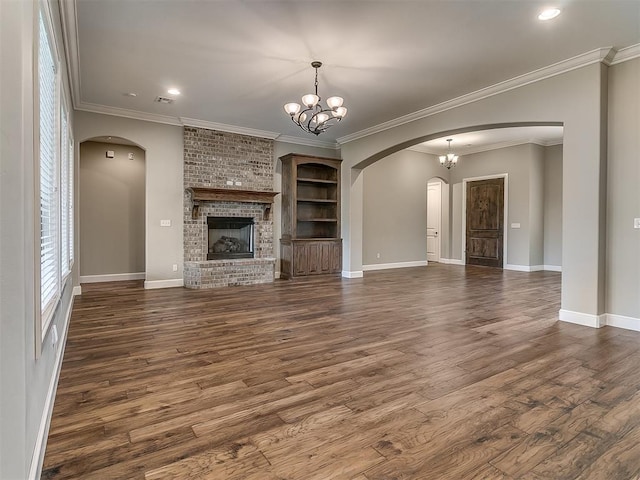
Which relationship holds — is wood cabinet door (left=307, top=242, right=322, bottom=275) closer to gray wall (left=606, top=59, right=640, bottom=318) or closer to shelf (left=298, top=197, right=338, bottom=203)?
shelf (left=298, top=197, right=338, bottom=203)

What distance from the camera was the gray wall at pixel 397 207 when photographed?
9336 mm

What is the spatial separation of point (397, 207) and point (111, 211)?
693 cm

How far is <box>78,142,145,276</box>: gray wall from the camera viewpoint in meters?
7.10

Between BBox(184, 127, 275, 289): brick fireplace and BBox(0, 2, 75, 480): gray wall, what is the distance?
520 cm

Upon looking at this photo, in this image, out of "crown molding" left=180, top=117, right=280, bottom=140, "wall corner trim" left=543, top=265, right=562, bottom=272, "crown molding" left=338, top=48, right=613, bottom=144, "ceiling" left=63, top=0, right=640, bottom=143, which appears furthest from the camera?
"wall corner trim" left=543, top=265, right=562, bottom=272

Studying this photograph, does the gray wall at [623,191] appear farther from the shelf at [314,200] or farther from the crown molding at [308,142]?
the crown molding at [308,142]

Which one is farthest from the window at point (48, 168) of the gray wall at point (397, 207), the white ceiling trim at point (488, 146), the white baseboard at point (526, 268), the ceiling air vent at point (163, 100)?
the white baseboard at point (526, 268)

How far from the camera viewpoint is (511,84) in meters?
4.75

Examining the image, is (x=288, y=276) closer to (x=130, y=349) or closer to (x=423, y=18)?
(x=130, y=349)

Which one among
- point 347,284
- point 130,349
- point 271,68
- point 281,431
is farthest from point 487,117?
point 130,349

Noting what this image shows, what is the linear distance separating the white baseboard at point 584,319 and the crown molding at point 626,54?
2.88 m

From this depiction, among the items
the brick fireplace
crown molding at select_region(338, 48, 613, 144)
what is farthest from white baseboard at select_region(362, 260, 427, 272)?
crown molding at select_region(338, 48, 613, 144)

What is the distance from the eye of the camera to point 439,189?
11.3m

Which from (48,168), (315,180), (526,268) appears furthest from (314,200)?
(48,168)
